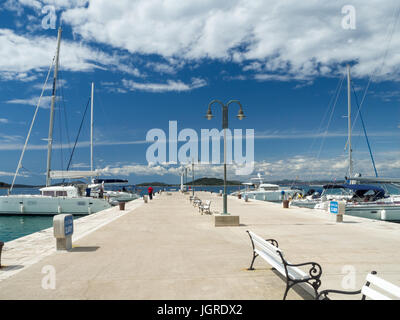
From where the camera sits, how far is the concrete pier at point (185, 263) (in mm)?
6098

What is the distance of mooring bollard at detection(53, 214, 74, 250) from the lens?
371 inches

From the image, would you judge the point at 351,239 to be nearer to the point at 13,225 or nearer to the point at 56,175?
the point at 13,225

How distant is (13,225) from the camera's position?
27906 millimetres

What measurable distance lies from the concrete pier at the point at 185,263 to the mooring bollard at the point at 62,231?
328 mm

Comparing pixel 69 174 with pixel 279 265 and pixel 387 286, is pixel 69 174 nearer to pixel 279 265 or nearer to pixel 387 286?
pixel 279 265

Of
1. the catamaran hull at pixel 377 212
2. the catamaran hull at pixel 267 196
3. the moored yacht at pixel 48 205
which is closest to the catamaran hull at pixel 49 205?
the moored yacht at pixel 48 205

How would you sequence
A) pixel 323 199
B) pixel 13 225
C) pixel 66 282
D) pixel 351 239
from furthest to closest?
pixel 323 199 < pixel 13 225 < pixel 351 239 < pixel 66 282

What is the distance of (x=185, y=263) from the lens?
8203 mm

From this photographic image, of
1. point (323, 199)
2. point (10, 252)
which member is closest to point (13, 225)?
point (10, 252)

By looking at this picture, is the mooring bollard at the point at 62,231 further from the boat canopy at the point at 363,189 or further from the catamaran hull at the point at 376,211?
the boat canopy at the point at 363,189

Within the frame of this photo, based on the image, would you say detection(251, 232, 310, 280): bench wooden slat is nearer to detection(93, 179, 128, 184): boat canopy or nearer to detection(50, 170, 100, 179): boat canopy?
detection(50, 170, 100, 179): boat canopy

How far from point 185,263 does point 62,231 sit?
12.7 feet

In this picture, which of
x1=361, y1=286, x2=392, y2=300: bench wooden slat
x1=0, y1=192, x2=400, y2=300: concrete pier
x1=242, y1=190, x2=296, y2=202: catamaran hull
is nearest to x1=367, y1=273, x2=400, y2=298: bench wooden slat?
x1=361, y1=286, x2=392, y2=300: bench wooden slat
